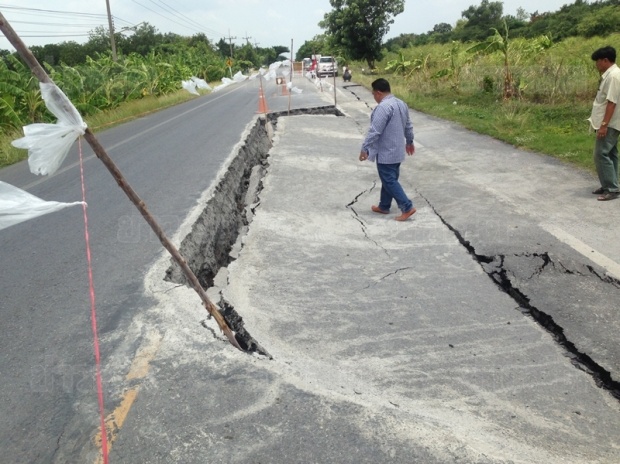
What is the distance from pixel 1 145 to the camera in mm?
12906

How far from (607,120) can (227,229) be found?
4.62m

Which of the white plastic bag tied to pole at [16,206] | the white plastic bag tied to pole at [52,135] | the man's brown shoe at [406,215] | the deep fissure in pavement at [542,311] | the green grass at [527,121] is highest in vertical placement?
the white plastic bag tied to pole at [52,135]

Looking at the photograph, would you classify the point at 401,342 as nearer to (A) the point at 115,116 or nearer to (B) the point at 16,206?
(B) the point at 16,206

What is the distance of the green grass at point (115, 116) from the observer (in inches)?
489

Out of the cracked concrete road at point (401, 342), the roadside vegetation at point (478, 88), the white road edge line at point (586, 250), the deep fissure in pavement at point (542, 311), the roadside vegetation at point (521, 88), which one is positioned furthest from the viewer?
the roadside vegetation at point (478, 88)

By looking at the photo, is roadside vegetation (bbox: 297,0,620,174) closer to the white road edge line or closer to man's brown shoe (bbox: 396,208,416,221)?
the white road edge line

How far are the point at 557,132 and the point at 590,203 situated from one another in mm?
4898

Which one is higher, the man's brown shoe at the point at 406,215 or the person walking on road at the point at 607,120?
the person walking on road at the point at 607,120

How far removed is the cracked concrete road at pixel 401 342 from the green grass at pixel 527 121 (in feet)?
7.45

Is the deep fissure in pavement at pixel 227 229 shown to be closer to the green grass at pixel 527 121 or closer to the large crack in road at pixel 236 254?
the large crack in road at pixel 236 254

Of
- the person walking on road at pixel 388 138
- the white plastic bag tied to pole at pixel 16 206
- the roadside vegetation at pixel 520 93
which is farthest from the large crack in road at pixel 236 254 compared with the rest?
the roadside vegetation at pixel 520 93

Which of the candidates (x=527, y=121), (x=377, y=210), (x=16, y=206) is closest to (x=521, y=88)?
(x=527, y=121)

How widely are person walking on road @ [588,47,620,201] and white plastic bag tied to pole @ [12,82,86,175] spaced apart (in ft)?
18.5

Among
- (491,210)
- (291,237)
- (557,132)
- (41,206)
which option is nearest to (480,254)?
(491,210)
